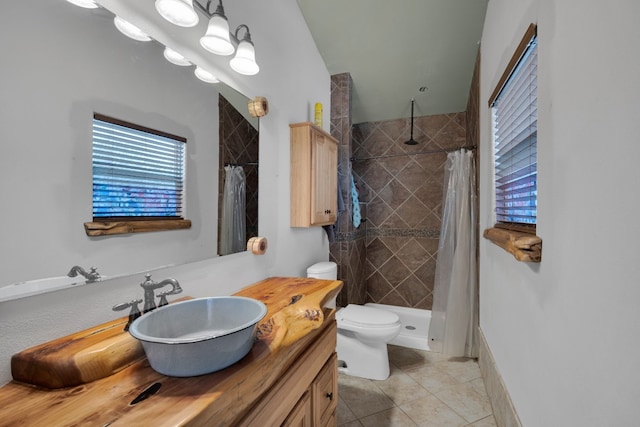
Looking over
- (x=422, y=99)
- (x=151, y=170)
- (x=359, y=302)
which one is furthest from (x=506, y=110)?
(x=359, y=302)

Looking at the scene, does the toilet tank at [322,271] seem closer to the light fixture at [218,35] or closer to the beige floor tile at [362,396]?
the beige floor tile at [362,396]

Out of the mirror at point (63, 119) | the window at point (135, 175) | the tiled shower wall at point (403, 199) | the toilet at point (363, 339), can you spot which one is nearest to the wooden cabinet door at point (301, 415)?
the mirror at point (63, 119)

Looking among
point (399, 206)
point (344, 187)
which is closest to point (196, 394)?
point (344, 187)

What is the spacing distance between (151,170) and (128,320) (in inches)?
20.4

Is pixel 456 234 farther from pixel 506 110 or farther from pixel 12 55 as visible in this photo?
pixel 12 55

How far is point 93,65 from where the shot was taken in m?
0.88

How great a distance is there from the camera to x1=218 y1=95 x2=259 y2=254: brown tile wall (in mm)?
1416

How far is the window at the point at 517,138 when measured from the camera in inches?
50.0

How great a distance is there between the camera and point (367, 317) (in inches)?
87.5

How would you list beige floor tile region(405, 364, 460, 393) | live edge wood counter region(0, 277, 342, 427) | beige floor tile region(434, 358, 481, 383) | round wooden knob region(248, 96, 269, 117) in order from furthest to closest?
1. beige floor tile region(434, 358, 481, 383)
2. beige floor tile region(405, 364, 460, 393)
3. round wooden knob region(248, 96, 269, 117)
4. live edge wood counter region(0, 277, 342, 427)

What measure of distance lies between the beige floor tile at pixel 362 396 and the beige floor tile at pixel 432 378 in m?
0.34

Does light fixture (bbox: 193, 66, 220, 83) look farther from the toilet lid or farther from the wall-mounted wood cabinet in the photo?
the toilet lid

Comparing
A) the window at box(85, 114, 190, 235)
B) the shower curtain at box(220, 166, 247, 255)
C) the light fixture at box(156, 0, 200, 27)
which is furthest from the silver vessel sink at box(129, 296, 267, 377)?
the light fixture at box(156, 0, 200, 27)

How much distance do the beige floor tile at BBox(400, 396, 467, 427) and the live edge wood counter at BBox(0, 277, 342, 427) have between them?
1.09m
